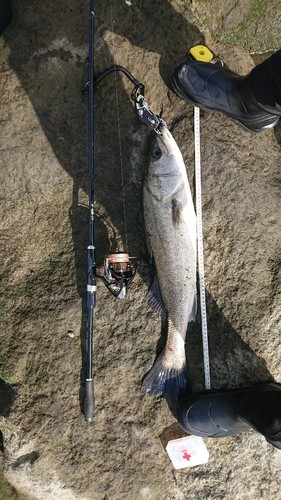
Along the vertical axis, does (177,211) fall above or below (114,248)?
above

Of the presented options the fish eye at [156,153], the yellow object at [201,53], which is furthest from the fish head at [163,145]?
the yellow object at [201,53]

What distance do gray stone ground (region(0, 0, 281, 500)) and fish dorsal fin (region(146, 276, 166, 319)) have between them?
115 millimetres

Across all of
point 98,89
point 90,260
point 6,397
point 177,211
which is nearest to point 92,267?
point 90,260

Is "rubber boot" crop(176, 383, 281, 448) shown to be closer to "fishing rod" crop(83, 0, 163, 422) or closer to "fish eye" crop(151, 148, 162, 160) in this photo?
"fishing rod" crop(83, 0, 163, 422)

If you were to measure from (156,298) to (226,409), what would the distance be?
1.07 meters

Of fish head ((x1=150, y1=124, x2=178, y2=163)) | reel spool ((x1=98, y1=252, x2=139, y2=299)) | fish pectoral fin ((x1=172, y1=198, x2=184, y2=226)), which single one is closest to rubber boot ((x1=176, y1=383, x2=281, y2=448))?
reel spool ((x1=98, y1=252, x2=139, y2=299))

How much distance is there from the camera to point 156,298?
3891 mm

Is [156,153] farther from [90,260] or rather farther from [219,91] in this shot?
[90,260]

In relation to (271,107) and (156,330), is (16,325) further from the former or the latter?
(271,107)

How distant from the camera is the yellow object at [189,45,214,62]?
13.0 feet

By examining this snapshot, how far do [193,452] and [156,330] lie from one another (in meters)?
1.07

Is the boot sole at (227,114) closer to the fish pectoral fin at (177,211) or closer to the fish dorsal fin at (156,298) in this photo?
the fish pectoral fin at (177,211)

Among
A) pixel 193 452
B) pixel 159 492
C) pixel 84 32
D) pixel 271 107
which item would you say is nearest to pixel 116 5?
pixel 84 32

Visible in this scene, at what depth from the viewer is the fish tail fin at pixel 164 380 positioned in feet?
12.4
